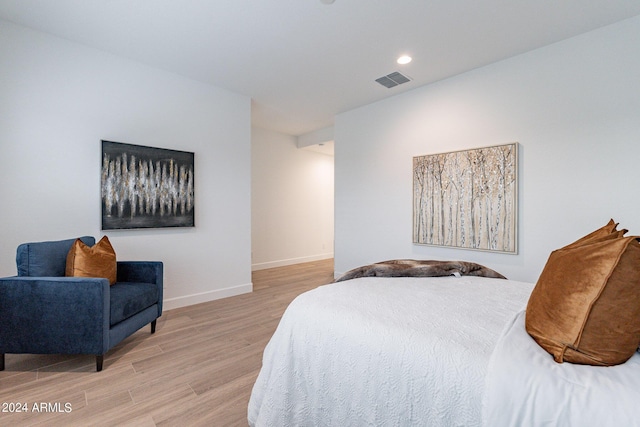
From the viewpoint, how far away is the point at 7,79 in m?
2.57

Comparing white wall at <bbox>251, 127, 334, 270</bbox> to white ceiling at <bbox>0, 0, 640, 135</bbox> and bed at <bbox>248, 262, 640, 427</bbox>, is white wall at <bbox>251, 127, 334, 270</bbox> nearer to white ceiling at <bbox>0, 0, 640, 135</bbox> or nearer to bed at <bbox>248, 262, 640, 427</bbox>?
white ceiling at <bbox>0, 0, 640, 135</bbox>

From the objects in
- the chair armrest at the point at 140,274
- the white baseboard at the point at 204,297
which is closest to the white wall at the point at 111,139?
the white baseboard at the point at 204,297

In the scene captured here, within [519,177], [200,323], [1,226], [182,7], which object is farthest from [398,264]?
[1,226]

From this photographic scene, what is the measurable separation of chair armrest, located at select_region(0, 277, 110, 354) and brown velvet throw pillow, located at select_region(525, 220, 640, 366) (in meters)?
2.61

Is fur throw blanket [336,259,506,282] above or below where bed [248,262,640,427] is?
above

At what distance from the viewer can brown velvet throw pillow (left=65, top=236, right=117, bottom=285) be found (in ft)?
7.66

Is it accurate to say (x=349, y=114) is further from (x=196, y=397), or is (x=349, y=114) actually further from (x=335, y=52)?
(x=196, y=397)

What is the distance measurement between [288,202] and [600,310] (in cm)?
576

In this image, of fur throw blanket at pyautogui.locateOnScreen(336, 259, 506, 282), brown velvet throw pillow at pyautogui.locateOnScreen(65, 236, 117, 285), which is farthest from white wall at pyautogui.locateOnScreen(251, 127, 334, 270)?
fur throw blanket at pyautogui.locateOnScreen(336, 259, 506, 282)

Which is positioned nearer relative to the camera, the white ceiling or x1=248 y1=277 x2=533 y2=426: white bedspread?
x1=248 y1=277 x2=533 y2=426: white bedspread

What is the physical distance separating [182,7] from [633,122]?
3.99 m

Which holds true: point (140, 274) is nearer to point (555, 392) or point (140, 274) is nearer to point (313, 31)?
point (313, 31)

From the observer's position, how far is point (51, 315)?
2.04 meters

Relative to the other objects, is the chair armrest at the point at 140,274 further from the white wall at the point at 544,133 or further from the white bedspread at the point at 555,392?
the white wall at the point at 544,133
